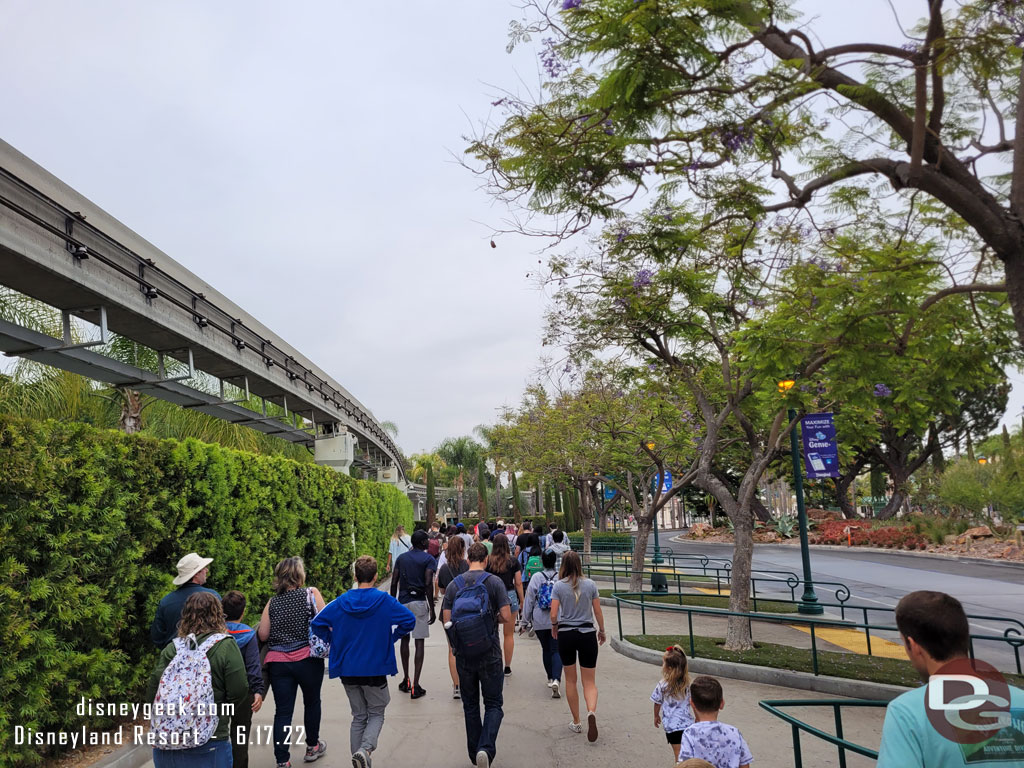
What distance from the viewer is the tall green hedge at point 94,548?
479 cm

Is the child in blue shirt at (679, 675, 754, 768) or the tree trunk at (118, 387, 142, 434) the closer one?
the child in blue shirt at (679, 675, 754, 768)

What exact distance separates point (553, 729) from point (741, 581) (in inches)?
208

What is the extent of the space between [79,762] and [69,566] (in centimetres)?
158

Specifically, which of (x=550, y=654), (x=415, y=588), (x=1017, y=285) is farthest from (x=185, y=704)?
(x=1017, y=285)

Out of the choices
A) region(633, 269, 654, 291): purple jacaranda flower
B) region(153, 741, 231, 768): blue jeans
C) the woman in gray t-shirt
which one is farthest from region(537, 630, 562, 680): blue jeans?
region(633, 269, 654, 291): purple jacaranda flower

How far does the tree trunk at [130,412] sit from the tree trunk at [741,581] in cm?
1324

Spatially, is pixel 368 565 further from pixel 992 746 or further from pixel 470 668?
pixel 992 746

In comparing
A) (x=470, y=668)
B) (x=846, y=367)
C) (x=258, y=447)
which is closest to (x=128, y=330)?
(x=470, y=668)

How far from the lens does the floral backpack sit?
382 centimetres

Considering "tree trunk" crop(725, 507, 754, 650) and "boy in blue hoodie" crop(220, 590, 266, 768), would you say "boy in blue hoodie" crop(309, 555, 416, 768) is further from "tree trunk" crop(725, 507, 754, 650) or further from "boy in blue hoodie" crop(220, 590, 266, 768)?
"tree trunk" crop(725, 507, 754, 650)

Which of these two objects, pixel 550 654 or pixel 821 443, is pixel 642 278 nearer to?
pixel 550 654

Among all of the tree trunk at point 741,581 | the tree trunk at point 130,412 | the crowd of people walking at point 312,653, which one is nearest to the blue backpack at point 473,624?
the crowd of people walking at point 312,653

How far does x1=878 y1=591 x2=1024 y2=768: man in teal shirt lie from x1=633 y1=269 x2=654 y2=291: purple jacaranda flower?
7.57 meters

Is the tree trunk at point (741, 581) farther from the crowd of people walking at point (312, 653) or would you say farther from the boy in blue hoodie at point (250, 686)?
the boy in blue hoodie at point (250, 686)
